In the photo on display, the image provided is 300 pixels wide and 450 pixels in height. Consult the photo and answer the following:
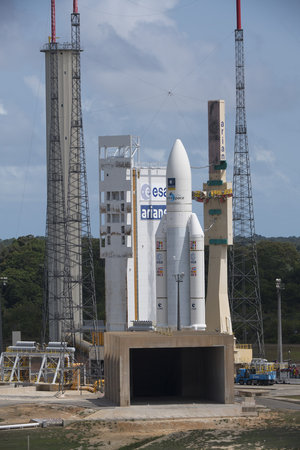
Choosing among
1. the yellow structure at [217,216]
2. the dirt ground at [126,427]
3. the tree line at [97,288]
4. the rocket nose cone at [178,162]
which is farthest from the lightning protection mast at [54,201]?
the dirt ground at [126,427]

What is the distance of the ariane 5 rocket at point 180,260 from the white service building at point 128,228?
1478 centimetres

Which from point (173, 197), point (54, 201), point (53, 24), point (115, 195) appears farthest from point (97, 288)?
point (173, 197)

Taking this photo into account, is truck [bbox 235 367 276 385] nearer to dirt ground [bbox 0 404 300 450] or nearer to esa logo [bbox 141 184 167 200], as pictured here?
dirt ground [bbox 0 404 300 450]

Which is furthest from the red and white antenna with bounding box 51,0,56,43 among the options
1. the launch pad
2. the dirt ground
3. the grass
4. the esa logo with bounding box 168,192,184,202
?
the grass

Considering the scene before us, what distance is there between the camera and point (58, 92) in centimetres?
11362

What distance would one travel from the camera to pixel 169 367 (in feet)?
247

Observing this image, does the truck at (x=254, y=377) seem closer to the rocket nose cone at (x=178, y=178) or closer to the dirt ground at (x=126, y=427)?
the rocket nose cone at (x=178, y=178)

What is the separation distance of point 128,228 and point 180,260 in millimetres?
16349

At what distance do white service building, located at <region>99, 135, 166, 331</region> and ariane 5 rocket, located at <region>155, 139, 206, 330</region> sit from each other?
14779 millimetres

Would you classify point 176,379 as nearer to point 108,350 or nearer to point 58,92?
point 108,350

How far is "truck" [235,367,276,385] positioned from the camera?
81.9 metres

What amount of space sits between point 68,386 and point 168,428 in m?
22.8

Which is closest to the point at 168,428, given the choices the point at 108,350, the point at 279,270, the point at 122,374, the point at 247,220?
the point at 122,374

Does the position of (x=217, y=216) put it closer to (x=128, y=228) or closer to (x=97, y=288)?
(x=128, y=228)
